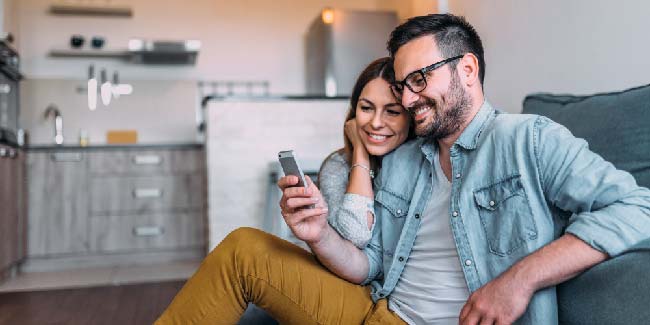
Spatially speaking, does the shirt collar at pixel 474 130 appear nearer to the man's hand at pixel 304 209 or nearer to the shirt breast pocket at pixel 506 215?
the shirt breast pocket at pixel 506 215

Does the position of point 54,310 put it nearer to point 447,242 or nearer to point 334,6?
point 447,242

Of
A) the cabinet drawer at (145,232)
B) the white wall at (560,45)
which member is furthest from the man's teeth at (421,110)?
the cabinet drawer at (145,232)

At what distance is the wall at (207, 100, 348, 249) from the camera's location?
3566 millimetres

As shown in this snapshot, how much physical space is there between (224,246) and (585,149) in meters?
0.74

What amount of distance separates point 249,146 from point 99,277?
134 cm

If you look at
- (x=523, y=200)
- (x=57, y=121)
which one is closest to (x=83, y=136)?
(x=57, y=121)

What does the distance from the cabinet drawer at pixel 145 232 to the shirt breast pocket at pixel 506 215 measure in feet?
11.8

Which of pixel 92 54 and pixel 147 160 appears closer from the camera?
pixel 147 160

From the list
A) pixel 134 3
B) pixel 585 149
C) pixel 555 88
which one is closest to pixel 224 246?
pixel 585 149

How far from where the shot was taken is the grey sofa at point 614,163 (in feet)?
2.88

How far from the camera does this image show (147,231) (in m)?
4.41

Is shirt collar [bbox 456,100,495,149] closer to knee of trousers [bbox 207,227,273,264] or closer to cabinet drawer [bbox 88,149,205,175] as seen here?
knee of trousers [bbox 207,227,273,264]

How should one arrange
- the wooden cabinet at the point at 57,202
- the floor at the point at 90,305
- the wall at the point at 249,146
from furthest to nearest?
the wooden cabinet at the point at 57,202 → the wall at the point at 249,146 → the floor at the point at 90,305

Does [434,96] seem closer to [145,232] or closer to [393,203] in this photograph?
[393,203]
